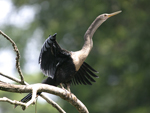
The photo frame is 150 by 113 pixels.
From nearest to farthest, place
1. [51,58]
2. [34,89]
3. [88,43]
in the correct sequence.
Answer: [34,89], [51,58], [88,43]

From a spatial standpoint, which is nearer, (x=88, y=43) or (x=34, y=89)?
(x=34, y=89)

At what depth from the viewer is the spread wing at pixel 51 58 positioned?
460 centimetres

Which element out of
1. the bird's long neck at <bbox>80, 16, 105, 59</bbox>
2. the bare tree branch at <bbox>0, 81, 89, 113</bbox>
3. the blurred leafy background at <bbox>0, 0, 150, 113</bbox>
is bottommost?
the bare tree branch at <bbox>0, 81, 89, 113</bbox>

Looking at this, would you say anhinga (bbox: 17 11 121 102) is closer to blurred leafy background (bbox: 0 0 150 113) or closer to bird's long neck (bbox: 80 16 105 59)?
bird's long neck (bbox: 80 16 105 59)

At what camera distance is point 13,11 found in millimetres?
17359

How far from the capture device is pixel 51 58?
15.7 feet

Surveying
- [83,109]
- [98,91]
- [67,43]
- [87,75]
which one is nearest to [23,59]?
[67,43]

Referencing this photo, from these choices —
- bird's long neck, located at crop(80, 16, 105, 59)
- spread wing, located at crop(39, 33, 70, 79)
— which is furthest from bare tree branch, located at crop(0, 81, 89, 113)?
bird's long neck, located at crop(80, 16, 105, 59)

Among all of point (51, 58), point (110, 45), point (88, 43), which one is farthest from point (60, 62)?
point (110, 45)

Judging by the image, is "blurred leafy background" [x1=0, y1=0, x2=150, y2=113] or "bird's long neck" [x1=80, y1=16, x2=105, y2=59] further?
"blurred leafy background" [x1=0, y1=0, x2=150, y2=113]

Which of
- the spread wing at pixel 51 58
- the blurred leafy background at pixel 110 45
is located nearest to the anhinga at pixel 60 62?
the spread wing at pixel 51 58

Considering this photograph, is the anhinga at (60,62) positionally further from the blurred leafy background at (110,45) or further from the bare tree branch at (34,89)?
the blurred leafy background at (110,45)

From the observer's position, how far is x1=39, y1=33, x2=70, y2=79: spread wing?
460 cm

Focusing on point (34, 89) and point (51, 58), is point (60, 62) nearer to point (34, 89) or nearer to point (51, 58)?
point (51, 58)
